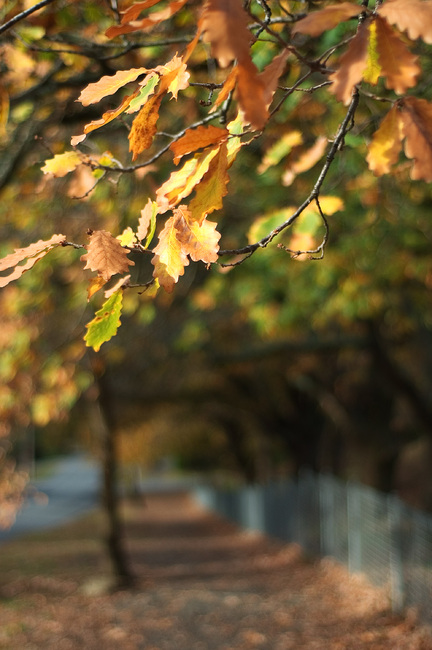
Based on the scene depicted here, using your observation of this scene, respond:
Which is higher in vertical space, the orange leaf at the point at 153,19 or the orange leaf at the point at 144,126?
the orange leaf at the point at 153,19

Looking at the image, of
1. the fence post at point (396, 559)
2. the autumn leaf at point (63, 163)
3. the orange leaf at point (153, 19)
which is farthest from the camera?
the fence post at point (396, 559)

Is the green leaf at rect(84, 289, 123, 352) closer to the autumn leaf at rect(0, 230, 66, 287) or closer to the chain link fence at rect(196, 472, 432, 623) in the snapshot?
the autumn leaf at rect(0, 230, 66, 287)

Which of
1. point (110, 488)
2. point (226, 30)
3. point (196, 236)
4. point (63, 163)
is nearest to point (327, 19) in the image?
point (226, 30)

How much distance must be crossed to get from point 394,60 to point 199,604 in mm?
10813

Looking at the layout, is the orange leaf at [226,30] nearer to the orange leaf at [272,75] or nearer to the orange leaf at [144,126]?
the orange leaf at [272,75]

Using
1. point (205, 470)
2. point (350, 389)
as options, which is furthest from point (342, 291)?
point (205, 470)

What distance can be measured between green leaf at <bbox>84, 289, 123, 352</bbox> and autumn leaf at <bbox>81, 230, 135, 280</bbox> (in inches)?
3.8

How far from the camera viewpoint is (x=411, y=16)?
1.50 metres

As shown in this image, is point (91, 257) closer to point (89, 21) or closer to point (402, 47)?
point (402, 47)

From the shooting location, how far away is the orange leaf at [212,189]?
81.6 inches

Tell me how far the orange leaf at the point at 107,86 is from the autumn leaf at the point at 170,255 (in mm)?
401

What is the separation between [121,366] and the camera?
1521 centimetres

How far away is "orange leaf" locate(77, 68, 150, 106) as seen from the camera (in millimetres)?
2080

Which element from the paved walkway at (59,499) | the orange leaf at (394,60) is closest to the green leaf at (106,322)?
the orange leaf at (394,60)
